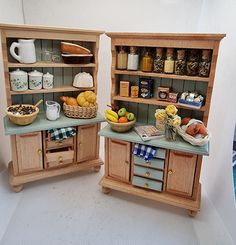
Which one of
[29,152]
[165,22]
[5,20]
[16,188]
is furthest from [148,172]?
[5,20]

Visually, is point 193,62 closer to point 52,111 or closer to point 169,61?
point 169,61

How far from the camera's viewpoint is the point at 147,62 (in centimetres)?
181

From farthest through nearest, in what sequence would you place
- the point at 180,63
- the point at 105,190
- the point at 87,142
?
the point at 87,142 → the point at 105,190 → the point at 180,63

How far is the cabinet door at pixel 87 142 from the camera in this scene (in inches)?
83.3

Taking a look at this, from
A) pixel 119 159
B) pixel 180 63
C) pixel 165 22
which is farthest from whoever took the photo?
pixel 165 22

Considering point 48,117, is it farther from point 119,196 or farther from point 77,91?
point 119,196

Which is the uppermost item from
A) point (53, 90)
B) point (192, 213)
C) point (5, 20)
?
point (5, 20)

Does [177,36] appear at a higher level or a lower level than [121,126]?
higher

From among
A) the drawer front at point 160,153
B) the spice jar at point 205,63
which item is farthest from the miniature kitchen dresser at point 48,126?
the spice jar at point 205,63

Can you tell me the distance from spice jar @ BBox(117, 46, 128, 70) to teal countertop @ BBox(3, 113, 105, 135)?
499mm

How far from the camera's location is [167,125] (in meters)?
1.72

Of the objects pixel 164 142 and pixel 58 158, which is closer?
pixel 164 142

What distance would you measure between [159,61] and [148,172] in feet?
2.76

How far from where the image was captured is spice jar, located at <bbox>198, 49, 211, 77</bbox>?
1639mm
